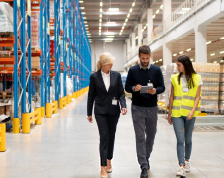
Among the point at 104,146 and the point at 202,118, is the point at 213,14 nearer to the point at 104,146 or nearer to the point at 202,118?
the point at 202,118

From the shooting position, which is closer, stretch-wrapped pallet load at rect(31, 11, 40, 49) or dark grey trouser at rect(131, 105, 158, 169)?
dark grey trouser at rect(131, 105, 158, 169)

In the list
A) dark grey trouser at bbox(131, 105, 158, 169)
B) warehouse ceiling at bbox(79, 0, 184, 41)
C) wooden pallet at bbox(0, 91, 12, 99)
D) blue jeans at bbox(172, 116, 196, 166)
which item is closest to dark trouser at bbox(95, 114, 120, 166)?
dark grey trouser at bbox(131, 105, 158, 169)

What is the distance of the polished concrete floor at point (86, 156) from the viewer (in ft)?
14.4

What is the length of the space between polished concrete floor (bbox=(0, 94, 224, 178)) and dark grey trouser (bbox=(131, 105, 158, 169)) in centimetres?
33

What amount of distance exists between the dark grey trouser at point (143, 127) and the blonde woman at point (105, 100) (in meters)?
0.19

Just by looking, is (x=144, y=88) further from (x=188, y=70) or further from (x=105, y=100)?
(x=188, y=70)

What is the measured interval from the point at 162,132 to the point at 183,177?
404 centimetres

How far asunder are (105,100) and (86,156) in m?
1.60

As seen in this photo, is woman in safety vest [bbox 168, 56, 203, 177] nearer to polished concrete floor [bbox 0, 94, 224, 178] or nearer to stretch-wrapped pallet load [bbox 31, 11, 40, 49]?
polished concrete floor [bbox 0, 94, 224, 178]

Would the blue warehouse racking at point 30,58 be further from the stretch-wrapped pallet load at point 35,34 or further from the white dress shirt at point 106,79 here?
the white dress shirt at point 106,79

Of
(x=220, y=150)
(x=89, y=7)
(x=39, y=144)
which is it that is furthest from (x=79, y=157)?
(x=89, y=7)

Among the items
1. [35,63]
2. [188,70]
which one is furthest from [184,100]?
[35,63]

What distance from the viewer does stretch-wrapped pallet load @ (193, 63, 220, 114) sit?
10.1 m

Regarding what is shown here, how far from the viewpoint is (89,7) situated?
1325 inches
